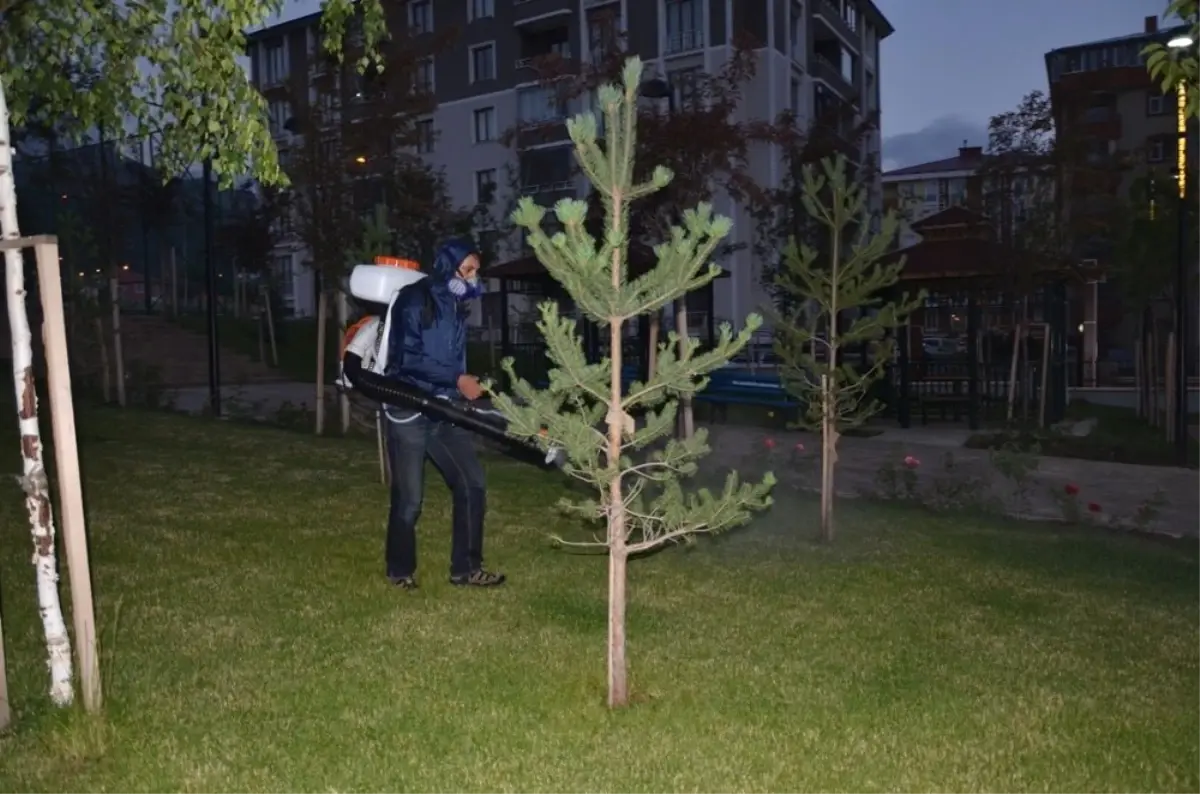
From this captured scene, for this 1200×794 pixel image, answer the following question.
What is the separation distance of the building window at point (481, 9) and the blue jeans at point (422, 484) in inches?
1610

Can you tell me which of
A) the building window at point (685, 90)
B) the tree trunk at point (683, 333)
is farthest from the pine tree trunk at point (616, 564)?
the building window at point (685, 90)

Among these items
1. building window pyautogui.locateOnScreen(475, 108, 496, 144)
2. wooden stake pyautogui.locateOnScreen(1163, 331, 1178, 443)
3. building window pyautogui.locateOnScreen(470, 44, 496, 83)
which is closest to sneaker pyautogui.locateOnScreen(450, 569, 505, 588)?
wooden stake pyautogui.locateOnScreen(1163, 331, 1178, 443)

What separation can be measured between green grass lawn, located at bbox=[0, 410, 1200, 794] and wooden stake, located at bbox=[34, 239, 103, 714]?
35 cm

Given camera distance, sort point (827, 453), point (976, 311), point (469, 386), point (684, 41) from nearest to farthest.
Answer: point (469, 386) < point (827, 453) < point (976, 311) < point (684, 41)

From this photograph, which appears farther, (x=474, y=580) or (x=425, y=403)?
(x=474, y=580)

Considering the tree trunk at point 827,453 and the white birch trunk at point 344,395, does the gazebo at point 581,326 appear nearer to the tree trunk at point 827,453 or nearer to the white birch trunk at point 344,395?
the white birch trunk at point 344,395

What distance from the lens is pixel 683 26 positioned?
37.7 meters

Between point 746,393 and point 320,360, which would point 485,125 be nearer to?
point 746,393

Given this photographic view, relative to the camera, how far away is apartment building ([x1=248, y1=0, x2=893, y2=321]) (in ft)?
120

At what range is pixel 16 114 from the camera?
6.75m

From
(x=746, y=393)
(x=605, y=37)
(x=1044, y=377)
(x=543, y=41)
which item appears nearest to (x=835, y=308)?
(x=605, y=37)

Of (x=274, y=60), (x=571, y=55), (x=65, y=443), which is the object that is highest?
(x=274, y=60)

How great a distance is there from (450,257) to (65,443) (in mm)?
2153

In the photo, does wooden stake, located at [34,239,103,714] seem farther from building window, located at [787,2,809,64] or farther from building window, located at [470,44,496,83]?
building window, located at [470,44,496,83]
